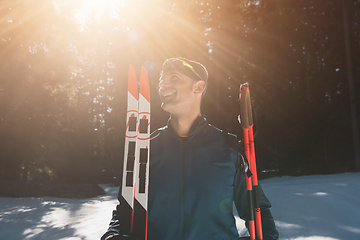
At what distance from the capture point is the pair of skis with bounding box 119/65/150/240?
5.19 feet

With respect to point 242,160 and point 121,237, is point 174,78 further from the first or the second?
point 121,237

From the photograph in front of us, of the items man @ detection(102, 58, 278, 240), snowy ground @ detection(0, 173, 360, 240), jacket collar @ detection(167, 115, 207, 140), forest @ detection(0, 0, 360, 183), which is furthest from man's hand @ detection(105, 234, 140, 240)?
forest @ detection(0, 0, 360, 183)

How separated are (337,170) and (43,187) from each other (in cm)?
1759

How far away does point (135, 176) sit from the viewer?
1688 millimetres

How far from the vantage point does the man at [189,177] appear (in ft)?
5.53

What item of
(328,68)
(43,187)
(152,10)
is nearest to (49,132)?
(43,187)

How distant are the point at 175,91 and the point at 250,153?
0.76 metres

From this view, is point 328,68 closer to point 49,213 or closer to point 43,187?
point 49,213

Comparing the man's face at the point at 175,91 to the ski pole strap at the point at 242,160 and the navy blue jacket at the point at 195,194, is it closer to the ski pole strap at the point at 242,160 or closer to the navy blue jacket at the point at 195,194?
the navy blue jacket at the point at 195,194

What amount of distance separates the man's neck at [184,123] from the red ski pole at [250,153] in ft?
1.25

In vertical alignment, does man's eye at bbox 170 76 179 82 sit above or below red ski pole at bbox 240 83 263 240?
above

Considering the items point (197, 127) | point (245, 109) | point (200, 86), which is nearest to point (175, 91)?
point (200, 86)

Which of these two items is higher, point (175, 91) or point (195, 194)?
point (175, 91)

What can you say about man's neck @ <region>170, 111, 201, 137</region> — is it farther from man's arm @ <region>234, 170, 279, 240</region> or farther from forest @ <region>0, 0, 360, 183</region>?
forest @ <region>0, 0, 360, 183</region>
